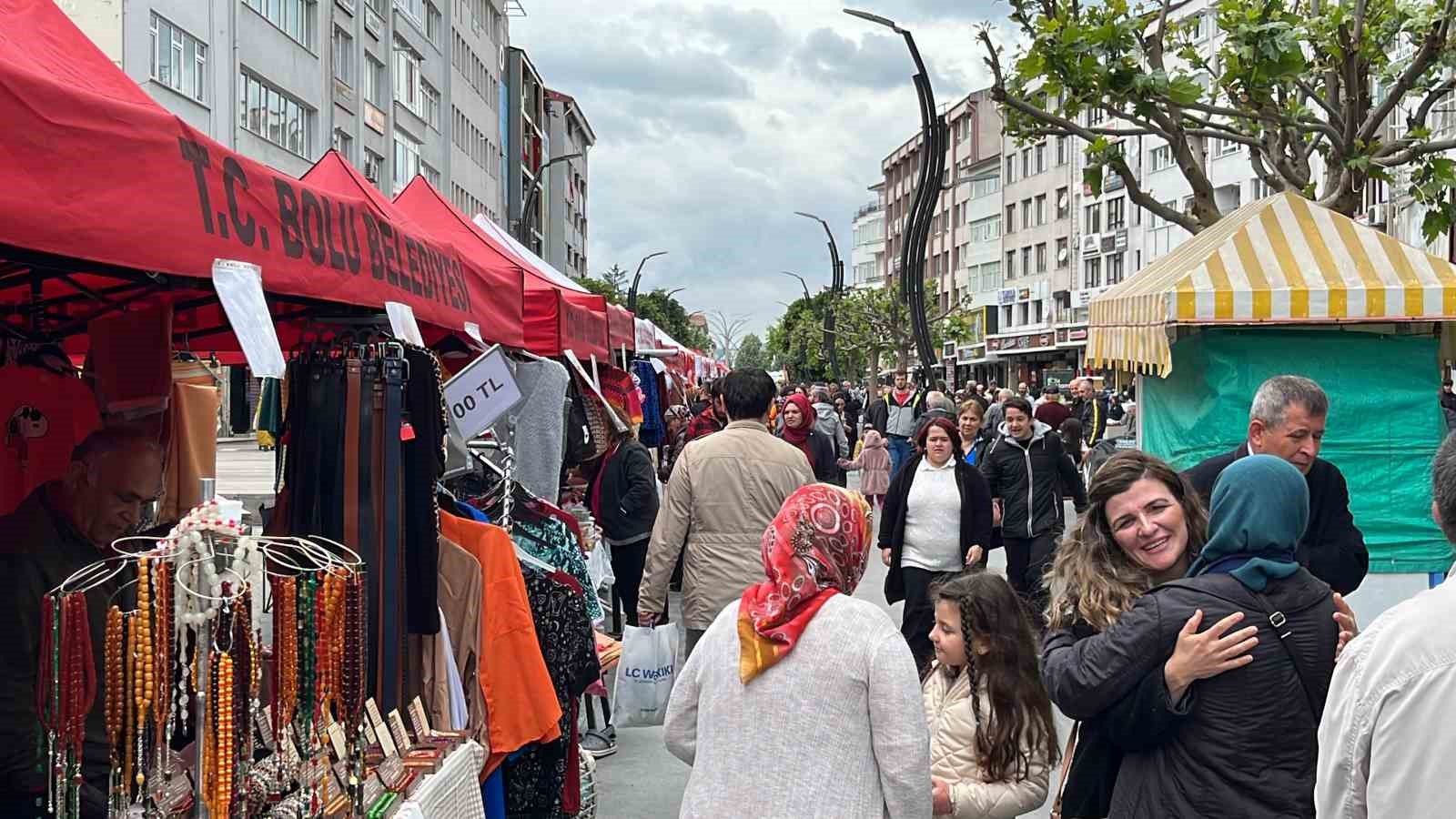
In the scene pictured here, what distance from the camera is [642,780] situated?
704 cm

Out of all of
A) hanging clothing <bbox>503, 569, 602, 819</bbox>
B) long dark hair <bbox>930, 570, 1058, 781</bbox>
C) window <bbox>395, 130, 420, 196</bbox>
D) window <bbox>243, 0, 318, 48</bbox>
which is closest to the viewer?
long dark hair <bbox>930, 570, 1058, 781</bbox>

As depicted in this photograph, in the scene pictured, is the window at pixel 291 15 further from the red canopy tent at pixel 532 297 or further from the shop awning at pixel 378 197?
the shop awning at pixel 378 197

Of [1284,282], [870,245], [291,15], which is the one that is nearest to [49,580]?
[1284,282]

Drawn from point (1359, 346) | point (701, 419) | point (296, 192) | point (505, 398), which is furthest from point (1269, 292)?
point (701, 419)

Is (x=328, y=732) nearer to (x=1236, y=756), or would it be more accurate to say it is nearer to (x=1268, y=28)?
(x=1236, y=756)

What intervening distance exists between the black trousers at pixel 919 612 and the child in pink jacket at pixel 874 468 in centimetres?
869

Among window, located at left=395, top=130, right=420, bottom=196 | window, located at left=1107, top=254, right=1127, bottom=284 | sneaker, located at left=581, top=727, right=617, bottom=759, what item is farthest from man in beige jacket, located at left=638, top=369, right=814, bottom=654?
window, located at left=1107, top=254, right=1127, bottom=284

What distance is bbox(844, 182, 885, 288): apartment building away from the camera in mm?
121875

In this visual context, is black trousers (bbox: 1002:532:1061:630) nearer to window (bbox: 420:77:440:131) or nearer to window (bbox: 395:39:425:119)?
window (bbox: 395:39:425:119)

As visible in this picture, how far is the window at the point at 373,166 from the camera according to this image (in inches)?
1633

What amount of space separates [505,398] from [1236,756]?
3359 millimetres

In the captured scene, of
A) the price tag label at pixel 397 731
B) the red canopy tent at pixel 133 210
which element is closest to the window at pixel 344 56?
the red canopy tent at pixel 133 210

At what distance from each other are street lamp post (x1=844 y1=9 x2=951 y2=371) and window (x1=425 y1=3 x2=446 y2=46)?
128 ft

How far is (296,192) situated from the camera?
386cm
